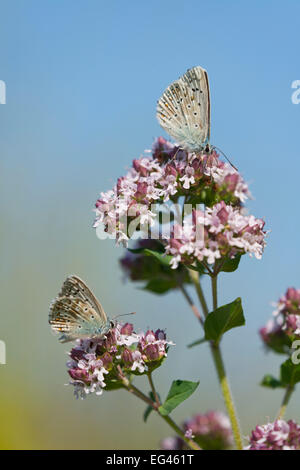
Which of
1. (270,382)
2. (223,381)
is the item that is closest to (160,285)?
(270,382)

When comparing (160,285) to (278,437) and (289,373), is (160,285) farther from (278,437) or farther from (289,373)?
(278,437)

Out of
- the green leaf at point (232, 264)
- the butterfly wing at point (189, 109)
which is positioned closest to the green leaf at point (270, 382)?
the green leaf at point (232, 264)

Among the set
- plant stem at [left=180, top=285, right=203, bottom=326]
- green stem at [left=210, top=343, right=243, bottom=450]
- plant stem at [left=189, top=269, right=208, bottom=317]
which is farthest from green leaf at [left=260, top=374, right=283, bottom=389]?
plant stem at [left=189, top=269, right=208, bottom=317]

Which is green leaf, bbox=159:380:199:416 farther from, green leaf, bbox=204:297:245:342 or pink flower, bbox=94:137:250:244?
pink flower, bbox=94:137:250:244

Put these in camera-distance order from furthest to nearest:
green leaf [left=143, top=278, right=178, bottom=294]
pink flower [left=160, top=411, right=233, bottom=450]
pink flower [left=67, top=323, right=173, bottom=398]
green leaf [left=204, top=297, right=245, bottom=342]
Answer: pink flower [left=160, top=411, right=233, bottom=450] → green leaf [left=143, top=278, right=178, bottom=294] → pink flower [left=67, top=323, right=173, bottom=398] → green leaf [left=204, top=297, right=245, bottom=342]
